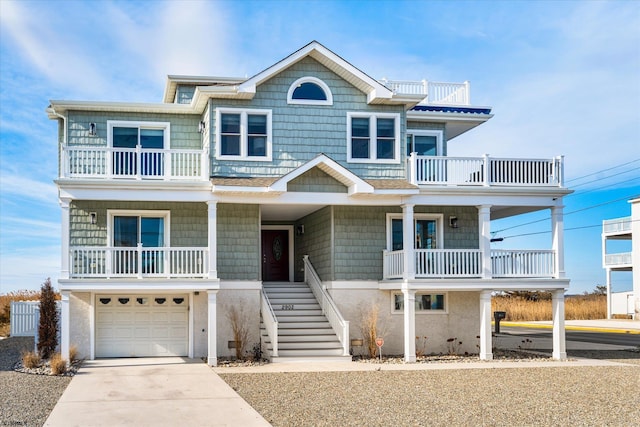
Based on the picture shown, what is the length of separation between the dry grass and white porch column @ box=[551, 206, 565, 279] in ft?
74.8

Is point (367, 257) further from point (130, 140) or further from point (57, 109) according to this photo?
point (57, 109)

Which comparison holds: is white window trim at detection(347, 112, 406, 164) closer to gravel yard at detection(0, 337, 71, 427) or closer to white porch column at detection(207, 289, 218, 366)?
white porch column at detection(207, 289, 218, 366)

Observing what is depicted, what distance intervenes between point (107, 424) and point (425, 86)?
16.1m

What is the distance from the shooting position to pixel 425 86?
24.1 m

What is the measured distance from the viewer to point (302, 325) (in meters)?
21.0

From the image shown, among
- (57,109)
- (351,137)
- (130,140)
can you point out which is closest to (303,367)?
(351,137)

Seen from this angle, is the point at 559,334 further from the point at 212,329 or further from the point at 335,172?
the point at 212,329

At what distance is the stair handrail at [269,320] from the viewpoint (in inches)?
766

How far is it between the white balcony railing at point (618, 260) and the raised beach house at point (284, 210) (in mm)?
27463

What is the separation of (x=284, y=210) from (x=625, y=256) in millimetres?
31373

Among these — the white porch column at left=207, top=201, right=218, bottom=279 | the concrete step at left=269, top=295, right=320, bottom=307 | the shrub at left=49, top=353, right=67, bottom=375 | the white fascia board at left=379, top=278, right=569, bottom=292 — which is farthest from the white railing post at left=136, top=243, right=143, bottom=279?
the white fascia board at left=379, top=278, right=569, bottom=292

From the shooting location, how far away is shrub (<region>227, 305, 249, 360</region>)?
19938 millimetres

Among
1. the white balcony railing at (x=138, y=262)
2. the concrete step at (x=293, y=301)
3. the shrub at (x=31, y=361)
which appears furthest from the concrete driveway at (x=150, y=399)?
the concrete step at (x=293, y=301)

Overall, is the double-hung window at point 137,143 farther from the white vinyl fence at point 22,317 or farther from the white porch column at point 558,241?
the white porch column at point 558,241
